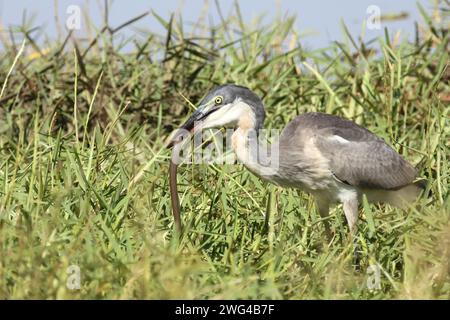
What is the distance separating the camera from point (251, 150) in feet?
20.9

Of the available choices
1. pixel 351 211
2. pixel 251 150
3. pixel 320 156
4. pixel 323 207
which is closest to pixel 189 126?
pixel 251 150

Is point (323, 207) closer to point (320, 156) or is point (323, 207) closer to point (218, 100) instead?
point (320, 156)

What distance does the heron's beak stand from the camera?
6348 millimetres

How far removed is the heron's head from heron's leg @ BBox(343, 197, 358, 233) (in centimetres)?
75

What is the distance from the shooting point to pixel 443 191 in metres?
6.44

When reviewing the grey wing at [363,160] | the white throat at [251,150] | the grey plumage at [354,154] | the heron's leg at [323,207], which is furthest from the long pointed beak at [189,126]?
the heron's leg at [323,207]

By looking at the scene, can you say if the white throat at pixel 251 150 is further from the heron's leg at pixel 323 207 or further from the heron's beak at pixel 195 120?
the heron's leg at pixel 323 207

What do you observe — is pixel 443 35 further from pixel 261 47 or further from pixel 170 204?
pixel 170 204

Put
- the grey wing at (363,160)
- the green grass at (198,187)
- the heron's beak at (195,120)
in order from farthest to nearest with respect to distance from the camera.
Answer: the grey wing at (363,160) < the heron's beak at (195,120) < the green grass at (198,187)

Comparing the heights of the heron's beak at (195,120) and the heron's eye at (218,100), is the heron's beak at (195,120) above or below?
below

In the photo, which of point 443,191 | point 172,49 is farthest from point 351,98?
point 443,191

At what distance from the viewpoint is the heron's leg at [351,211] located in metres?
6.44

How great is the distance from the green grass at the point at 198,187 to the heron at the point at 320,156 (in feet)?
0.54

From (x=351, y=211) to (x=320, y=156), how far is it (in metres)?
0.39
